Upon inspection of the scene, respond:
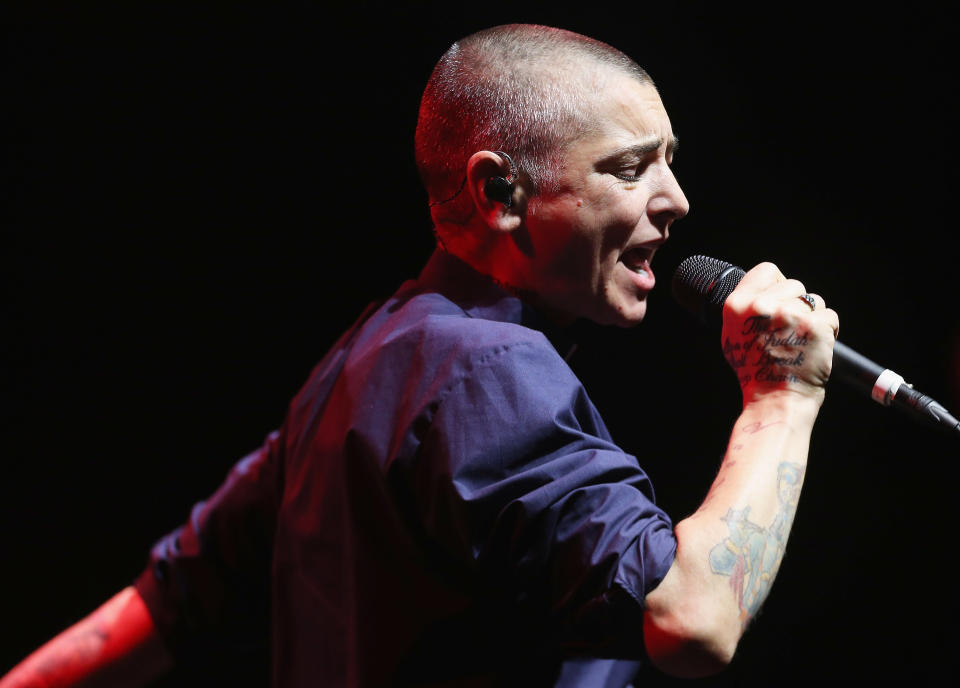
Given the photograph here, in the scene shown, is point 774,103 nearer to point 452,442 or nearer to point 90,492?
point 452,442

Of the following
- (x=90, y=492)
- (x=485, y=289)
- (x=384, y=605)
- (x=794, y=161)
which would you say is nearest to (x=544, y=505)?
(x=384, y=605)

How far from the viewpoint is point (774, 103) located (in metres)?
1.85

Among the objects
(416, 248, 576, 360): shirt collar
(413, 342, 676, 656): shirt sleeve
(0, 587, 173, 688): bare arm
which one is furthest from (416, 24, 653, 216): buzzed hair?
(0, 587, 173, 688): bare arm

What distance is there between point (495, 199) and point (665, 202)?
26 cm

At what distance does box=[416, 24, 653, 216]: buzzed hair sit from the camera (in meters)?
1.21

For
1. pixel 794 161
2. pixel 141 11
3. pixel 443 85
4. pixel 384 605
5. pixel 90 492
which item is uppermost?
pixel 141 11

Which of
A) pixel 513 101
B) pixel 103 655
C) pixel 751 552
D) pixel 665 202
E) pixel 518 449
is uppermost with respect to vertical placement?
pixel 513 101

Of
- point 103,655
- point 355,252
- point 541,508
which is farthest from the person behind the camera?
point 355,252

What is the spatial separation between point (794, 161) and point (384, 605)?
136 cm

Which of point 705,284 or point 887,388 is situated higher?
point 705,284

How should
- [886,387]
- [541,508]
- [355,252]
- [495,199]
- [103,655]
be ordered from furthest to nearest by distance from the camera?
1. [355,252]
2. [103,655]
3. [495,199]
4. [886,387]
5. [541,508]

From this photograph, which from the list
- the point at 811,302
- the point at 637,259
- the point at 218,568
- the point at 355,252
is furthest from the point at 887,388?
the point at 355,252

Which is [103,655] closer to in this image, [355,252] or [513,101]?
[355,252]

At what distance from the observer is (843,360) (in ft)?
3.77
